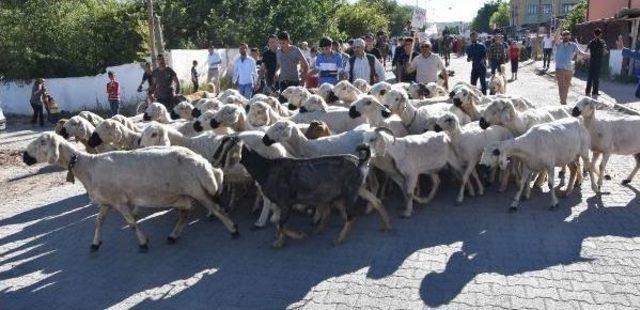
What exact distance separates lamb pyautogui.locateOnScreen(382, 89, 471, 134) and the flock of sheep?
2 centimetres

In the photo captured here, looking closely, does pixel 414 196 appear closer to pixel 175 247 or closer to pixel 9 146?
pixel 175 247

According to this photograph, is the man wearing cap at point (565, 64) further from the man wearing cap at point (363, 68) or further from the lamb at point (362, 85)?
the lamb at point (362, 85)

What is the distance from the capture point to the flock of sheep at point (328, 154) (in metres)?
6.61

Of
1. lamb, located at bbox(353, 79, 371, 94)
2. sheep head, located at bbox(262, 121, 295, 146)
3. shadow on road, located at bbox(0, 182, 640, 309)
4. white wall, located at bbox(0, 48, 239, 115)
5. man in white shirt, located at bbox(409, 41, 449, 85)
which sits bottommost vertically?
shadow on road, located at bbox(0, 182, 640, 309)

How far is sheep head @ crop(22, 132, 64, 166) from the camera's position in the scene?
6918mm

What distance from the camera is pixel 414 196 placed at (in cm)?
764

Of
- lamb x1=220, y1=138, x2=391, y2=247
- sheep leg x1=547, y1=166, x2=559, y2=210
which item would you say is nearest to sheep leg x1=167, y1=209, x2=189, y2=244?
lamb x1=220, y1=138, x2=391, y2=247

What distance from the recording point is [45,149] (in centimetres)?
693

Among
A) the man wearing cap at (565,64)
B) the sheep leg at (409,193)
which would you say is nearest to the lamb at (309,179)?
the sheep leg at (409,193)

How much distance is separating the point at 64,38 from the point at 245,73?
41.6 ft

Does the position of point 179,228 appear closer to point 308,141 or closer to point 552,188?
point 308,141

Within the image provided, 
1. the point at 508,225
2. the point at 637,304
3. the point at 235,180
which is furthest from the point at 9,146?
the point at 637,304

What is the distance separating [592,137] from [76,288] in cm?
701

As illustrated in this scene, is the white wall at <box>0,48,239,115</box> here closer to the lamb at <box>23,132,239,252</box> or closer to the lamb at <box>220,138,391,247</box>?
the lamb at <box>23,132,239,252</box>
